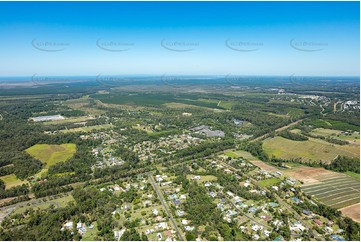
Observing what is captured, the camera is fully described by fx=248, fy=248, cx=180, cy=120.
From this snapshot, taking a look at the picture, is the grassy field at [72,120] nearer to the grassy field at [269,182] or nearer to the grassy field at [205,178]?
the grassy field at [205,178]

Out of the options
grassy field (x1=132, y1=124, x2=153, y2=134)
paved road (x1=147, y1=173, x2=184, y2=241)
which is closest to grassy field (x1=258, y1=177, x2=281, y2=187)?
paved road (x1=147, y1=173, x2=184, y2=241)

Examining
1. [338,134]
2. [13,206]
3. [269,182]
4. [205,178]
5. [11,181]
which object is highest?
[338,134]

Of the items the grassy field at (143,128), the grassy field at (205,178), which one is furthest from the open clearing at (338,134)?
the grassy field at (143,128)

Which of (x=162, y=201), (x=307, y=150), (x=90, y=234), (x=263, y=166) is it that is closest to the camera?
(x=90, y=234)

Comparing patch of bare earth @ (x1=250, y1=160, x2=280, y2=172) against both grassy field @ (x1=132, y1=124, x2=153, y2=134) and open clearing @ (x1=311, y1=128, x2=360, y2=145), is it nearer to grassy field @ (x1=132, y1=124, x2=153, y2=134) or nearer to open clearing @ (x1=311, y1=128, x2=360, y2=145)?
A: open clearing @ (x1=311, y1=128, x2=360, y2=145)

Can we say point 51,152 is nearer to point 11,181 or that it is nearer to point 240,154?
point 11,181

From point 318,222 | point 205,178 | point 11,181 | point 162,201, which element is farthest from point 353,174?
point 11,181

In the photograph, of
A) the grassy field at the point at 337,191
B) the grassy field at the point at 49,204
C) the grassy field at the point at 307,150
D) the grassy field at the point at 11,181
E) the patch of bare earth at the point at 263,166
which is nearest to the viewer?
the grassy field at the point at 49,204
